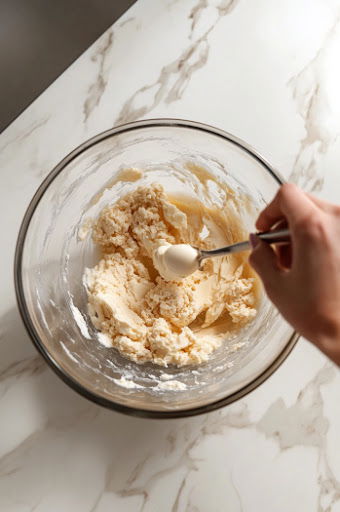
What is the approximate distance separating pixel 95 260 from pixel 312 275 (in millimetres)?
514

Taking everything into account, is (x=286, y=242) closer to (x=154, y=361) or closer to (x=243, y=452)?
(x=154, y=361)

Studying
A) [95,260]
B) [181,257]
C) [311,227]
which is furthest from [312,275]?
[95,260]

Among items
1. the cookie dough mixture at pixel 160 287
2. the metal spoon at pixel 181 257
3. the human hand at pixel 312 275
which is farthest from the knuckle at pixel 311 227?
the cookie dough mixture at pixel 160 287

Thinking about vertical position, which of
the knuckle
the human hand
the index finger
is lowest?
the human hand

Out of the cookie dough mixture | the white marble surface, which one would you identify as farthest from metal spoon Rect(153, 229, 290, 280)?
the white marble surface

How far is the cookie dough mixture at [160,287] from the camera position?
3.54 feet

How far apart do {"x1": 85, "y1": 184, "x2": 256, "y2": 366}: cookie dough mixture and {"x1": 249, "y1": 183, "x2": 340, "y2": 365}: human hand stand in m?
0.26

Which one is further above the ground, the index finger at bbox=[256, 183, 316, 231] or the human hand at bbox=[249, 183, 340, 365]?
the index finger at bbox=[256, 183, 316, 231]

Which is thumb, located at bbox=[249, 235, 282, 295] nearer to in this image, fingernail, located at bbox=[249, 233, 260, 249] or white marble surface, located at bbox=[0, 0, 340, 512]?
fingernail, located at bbox=[249, 233, 260, 249]

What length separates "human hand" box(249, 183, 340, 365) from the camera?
801mm

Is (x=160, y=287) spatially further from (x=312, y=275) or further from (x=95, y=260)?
(x=312, y=275)

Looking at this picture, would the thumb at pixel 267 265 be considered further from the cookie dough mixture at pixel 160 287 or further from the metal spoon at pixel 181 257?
the cookie dough mixture at pixel 160 287

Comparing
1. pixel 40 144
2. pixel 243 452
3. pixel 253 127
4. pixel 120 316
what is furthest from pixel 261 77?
pixel 243 452

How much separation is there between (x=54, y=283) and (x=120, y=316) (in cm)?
17
